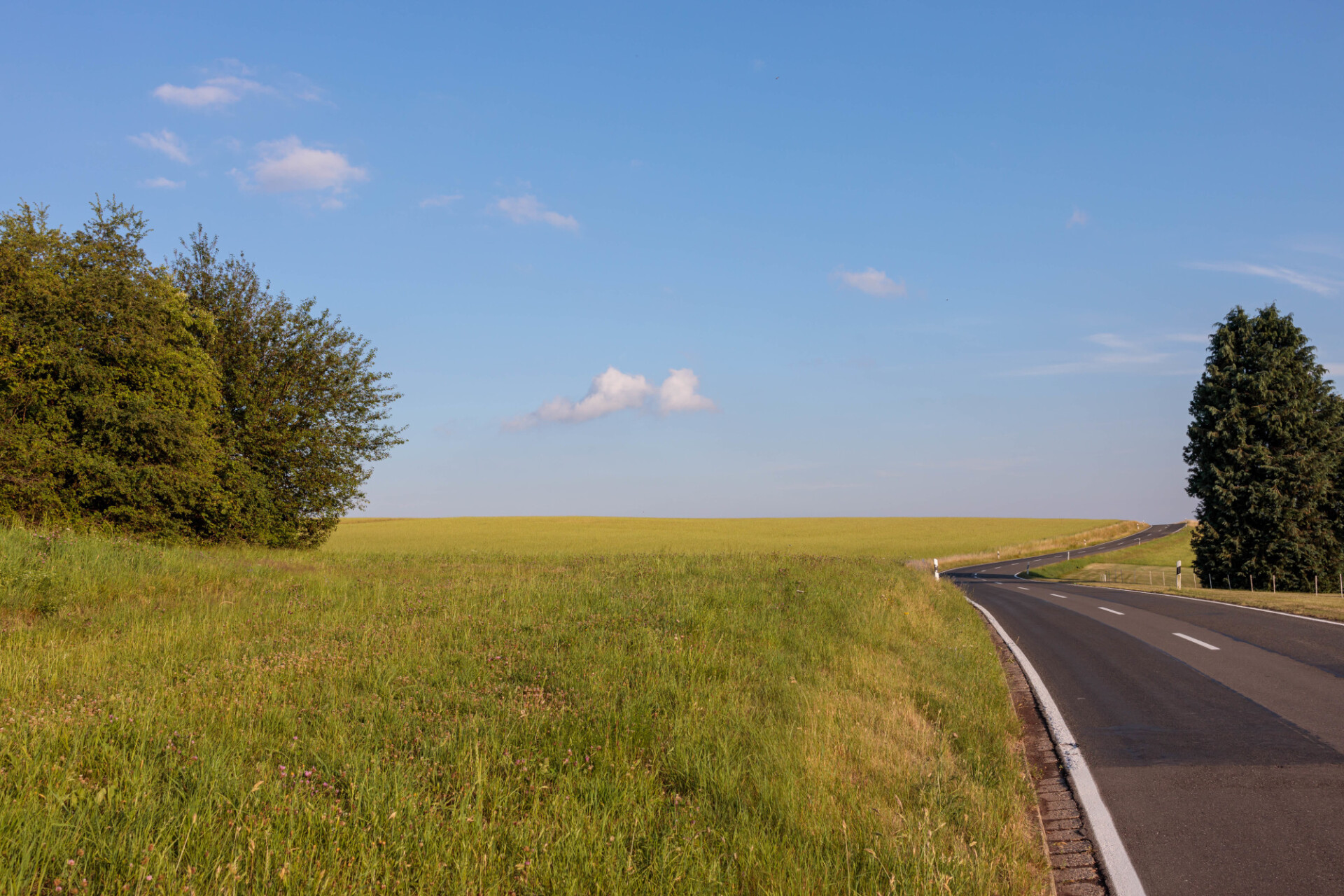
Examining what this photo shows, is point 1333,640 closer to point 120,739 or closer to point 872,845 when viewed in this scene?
point 872,845

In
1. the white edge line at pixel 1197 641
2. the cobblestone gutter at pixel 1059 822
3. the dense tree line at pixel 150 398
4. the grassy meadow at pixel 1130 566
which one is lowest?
the grassy meadow at pixel 1130 566

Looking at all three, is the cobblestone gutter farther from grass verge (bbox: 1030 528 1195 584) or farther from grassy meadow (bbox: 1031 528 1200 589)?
grass verge (bbox: 1030 528 1195 584)


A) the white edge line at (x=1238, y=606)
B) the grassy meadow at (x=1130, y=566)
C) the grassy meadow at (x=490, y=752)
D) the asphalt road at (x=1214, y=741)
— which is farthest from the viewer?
the grassy meadow at (x=1130, y=566)

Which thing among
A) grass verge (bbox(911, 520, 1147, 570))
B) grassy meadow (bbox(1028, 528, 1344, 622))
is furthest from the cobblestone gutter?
grass verge (bbox(911, 520, 1147, 570))

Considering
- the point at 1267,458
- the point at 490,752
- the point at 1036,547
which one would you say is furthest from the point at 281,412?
the point at 1036,547

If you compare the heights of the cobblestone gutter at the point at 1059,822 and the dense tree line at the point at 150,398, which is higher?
the dense tree line at the point at 150,398

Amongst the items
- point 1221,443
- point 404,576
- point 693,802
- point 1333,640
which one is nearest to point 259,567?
point 404,576

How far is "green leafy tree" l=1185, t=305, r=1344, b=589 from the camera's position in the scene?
35344 mm

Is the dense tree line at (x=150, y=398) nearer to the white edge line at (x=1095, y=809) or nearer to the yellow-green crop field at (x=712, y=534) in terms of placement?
the yellow-green crop field at (x=712, y=534)

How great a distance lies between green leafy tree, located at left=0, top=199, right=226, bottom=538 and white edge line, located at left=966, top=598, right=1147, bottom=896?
79.1 ft

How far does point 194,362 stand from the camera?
24766 millimetres

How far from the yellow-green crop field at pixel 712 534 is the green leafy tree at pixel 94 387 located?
21.0 metres

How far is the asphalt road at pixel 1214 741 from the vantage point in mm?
4930

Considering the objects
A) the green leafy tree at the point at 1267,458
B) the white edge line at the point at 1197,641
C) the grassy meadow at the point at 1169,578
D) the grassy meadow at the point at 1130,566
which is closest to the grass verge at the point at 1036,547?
the grassy meadow at the point at 1169,578
